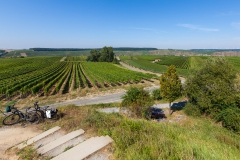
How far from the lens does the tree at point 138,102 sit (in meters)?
17.1

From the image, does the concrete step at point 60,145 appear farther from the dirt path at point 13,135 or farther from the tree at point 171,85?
the tree at point 171,85

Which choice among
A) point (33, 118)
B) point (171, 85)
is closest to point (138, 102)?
point (171, 85)

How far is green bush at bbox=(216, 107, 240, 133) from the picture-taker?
15080 mm

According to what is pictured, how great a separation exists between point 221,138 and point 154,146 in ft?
17.0

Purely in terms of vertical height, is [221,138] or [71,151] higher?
[71,151]

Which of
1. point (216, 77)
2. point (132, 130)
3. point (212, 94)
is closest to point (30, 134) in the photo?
point (132, 130)

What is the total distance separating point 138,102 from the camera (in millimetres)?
17109

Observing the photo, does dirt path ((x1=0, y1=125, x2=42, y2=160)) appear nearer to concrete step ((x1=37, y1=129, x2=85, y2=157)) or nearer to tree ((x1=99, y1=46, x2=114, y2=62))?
concrete step ((x1=37, y1=129, x2=85, y2=157))

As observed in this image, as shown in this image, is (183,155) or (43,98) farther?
(43,98)

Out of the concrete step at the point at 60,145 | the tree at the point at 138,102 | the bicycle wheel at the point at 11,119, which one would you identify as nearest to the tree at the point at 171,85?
the tree at the point at 138,102

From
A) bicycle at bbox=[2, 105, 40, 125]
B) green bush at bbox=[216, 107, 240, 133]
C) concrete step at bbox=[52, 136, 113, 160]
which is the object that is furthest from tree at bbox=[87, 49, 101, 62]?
concrete step at bbox=[52, 136, 113, 160]

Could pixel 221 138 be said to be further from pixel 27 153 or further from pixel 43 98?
pixel 43 98

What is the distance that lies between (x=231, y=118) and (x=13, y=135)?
60.8 ft

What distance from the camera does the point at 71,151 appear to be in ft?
17.9
